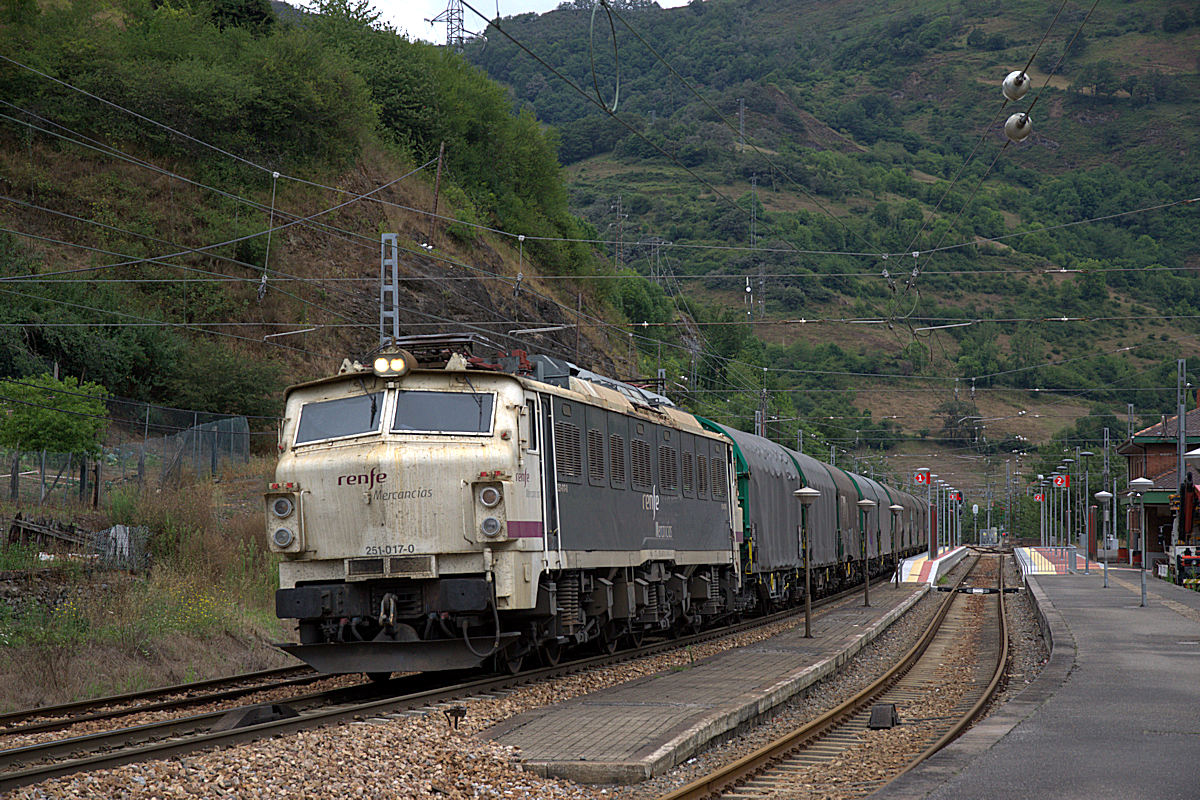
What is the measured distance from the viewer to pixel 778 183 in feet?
524

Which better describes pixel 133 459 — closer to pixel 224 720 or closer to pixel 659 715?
pixel 224 720

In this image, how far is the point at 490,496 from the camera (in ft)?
42.1

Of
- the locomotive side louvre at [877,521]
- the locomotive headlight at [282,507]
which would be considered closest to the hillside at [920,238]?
the locomotive side louvre at [877,521]

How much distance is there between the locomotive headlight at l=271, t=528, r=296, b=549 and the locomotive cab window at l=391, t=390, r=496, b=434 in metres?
1.70

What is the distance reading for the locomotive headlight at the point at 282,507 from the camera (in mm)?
13477

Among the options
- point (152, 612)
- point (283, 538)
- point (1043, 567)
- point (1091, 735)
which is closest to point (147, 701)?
point (283, 538)

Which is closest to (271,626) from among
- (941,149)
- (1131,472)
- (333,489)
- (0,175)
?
(333,489)

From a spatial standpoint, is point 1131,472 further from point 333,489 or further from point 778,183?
point 778,183

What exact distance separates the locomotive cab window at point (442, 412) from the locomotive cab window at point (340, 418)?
297 mm

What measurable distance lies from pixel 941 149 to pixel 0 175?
16588 cm

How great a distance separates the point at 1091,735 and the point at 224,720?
8010 mm

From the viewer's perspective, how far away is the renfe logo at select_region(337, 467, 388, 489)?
13.0 m

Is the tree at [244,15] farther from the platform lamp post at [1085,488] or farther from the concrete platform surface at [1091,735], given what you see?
the concrete platform surface at [1091,735]

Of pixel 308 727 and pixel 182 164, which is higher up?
pixel 182 164
